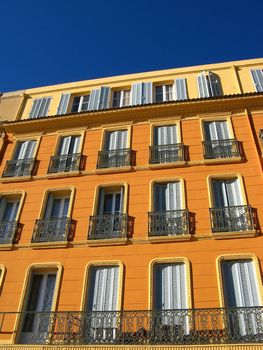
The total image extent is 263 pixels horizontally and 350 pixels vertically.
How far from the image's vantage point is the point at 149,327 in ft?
30.1

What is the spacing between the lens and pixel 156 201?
12477mm

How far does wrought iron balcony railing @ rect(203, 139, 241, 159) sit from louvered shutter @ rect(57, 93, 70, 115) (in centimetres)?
714

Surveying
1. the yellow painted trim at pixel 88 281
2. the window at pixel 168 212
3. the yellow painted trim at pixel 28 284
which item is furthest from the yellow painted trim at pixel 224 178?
the yellow painted trim at pixel 28 284

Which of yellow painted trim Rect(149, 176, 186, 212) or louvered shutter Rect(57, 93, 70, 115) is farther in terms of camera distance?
louvered shutter Rect(57, 93, 70, 115)

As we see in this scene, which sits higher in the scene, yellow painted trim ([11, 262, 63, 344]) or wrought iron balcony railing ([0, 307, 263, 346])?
yellow painted trim ([11, 262, 63, 344])

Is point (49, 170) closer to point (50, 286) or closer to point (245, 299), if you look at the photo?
point (50, 286)

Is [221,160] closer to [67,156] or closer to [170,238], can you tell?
[170,238]

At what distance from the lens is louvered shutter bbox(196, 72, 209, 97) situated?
637 inches

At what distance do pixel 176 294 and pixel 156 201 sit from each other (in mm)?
3465

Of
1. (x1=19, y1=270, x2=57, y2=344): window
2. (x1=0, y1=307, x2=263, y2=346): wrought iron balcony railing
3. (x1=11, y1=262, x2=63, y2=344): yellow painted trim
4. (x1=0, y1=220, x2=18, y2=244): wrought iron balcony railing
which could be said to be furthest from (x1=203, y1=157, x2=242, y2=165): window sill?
(x1=0, y1=220, x2=18, y2=244): wrought iron balcony railing

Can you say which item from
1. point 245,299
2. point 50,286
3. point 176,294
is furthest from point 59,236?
point 245,299

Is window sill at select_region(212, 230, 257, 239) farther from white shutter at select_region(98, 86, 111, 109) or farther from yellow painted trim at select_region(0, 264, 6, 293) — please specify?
white shutter at select_region(98, 86, 111, 109)

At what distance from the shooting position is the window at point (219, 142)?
13.4 meters

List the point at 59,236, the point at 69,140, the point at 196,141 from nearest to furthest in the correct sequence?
the point at 59,236 < the point at 196,141 < the point at 69,140
